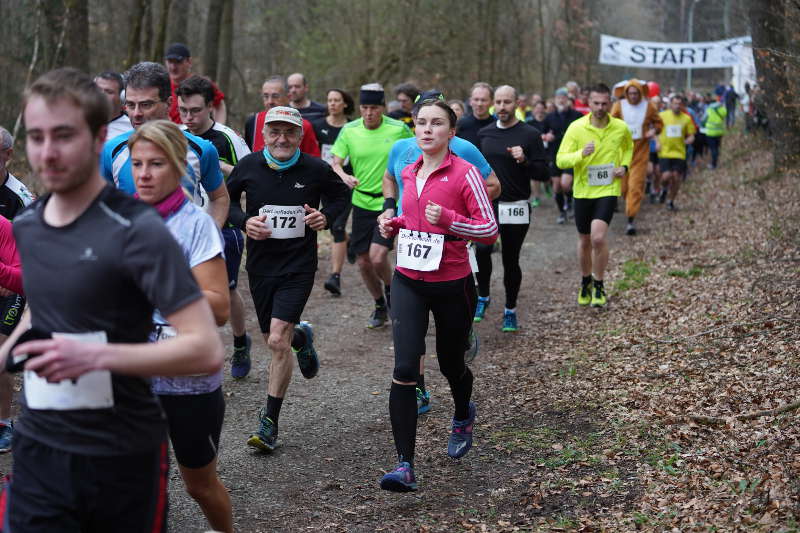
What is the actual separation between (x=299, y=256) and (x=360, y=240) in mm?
3423

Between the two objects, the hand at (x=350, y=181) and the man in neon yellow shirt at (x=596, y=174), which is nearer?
the hand at (x=350, y=181)

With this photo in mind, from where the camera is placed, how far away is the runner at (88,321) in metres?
2.66

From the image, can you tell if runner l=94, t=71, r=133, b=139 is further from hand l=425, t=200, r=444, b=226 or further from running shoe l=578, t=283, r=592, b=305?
running shoe l=578, t=283, r=592, b=305

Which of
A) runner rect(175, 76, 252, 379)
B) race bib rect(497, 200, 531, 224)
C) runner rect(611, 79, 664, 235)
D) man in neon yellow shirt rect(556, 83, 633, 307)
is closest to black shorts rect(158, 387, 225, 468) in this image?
runner rect(175, 76, 252, 379)

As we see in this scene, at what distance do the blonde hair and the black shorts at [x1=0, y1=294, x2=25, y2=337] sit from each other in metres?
2.73

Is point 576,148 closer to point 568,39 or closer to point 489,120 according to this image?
point 489,120

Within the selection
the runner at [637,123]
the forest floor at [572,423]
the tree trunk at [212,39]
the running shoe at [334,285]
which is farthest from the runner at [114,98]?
the runner at [637,123]

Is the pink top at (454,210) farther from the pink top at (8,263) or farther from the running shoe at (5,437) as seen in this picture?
the running shoe at (5,437)

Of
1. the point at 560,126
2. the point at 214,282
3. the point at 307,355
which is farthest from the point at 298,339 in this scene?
the point at 560,126

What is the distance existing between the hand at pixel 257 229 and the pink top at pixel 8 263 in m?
1.49

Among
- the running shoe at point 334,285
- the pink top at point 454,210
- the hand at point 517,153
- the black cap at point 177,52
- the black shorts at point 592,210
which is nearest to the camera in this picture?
the pink top at point 454,210

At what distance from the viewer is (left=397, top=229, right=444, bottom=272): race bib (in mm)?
5547

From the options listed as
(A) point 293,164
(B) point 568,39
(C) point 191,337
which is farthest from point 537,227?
(B) point 568,39

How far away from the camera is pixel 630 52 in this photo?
31.0m
